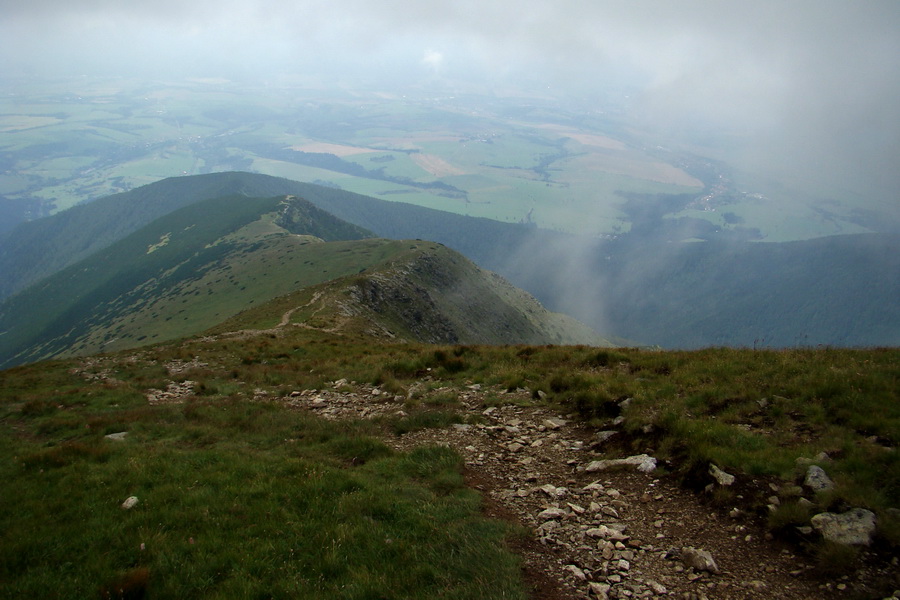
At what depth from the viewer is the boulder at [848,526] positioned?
20.7 feet

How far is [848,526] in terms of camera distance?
256 inches

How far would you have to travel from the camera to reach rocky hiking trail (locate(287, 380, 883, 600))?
628 centimetres

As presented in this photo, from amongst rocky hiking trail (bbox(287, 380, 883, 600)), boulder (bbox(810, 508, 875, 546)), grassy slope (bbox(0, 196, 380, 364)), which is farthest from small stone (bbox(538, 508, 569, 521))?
grassy slope (bbox(0, 196, 380, 364))

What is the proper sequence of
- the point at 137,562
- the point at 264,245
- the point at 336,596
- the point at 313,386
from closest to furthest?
the point at 336,596, the point at 137,562, the point at 313,386, the point at 264,245

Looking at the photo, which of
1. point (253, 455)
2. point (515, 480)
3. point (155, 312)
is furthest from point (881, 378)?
point (155, 312)

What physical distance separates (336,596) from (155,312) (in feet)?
463

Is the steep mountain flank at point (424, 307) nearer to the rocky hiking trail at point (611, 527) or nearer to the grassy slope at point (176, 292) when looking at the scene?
the grassy slope at point (176, 292)

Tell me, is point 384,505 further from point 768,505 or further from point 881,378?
point 881,378

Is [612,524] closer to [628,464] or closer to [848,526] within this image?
[628,464]

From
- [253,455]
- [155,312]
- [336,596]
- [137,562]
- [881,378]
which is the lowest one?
[155,312]

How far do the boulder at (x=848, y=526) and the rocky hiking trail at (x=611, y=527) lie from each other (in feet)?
1.60

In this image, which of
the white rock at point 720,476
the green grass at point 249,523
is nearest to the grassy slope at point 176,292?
the green grass at point 249,523

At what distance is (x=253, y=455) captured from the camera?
442 inches

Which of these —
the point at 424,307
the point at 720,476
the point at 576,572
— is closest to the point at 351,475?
the point at 576,572
